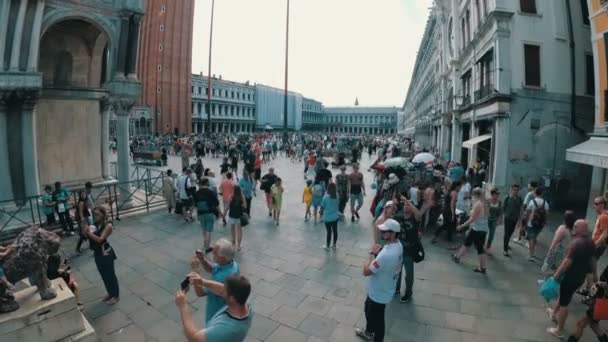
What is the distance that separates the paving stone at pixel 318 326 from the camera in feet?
14.4

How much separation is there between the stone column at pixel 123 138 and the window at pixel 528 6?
14.5 meters

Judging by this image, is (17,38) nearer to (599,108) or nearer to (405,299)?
(405,299)

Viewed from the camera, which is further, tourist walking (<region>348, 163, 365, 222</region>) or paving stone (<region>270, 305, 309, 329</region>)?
tourist walking (<region>348, 163, 365, 222</region>)

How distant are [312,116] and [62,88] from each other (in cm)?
10982

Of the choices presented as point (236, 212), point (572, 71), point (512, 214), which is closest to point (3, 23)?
point (236, 212)

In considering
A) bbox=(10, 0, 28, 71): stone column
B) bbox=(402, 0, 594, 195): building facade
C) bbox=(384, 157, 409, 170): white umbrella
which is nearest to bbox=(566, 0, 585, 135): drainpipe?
bbox=(402, 0, 594, 195): building facade

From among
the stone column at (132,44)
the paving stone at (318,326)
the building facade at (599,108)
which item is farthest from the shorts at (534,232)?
the stone column at (132,44)

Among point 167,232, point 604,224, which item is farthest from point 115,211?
point 604,224

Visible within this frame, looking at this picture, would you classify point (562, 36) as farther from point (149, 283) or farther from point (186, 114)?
point (186, 114)

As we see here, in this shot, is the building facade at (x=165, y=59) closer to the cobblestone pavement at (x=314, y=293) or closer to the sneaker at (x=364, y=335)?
the cobblestone pavement at (x=314, y=293)

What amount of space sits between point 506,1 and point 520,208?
30.5ft

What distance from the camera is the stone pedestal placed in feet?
11.7

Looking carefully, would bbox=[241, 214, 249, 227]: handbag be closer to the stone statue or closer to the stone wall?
the stone statue

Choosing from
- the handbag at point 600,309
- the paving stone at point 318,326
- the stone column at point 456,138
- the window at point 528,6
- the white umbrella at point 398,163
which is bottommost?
the paving stone at point 318,326
